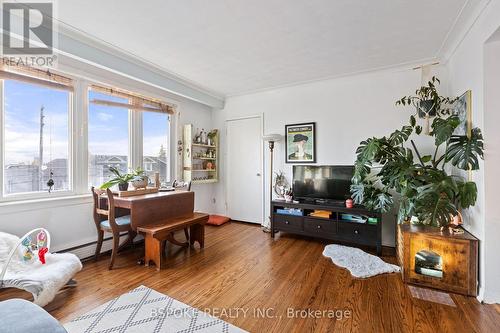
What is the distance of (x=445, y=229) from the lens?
214cm

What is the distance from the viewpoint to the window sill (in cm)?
219

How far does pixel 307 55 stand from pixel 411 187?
1.87 metres

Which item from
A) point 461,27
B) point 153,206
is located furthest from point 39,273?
point 461,27

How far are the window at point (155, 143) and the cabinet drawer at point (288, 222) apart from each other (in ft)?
6.52

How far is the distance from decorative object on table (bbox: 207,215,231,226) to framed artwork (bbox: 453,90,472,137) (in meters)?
3.56

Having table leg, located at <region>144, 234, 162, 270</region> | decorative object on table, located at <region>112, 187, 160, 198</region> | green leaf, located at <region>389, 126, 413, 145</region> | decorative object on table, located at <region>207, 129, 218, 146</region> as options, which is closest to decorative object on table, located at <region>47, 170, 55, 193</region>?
decorative object on table, located at <region>112, 187, 160, 198</region>

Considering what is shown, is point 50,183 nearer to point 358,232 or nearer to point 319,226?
point 319,226

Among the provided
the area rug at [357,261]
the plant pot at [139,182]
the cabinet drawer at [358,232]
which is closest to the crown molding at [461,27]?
the cabinet drawer at [358,232]

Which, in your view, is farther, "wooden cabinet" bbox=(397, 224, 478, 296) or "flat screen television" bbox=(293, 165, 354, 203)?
"flat screen television" bbox=(293, 165, 354, 203)

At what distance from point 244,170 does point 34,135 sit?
2960 millimetres

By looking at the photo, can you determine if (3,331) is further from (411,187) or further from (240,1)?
(411,187)

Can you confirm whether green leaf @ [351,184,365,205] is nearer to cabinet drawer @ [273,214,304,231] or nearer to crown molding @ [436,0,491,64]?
cabinet drawer @ [273,214,304,231]

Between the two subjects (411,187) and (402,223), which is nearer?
(411,187)

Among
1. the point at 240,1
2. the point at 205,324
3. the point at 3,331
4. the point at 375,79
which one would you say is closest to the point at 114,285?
the point at 205,324
